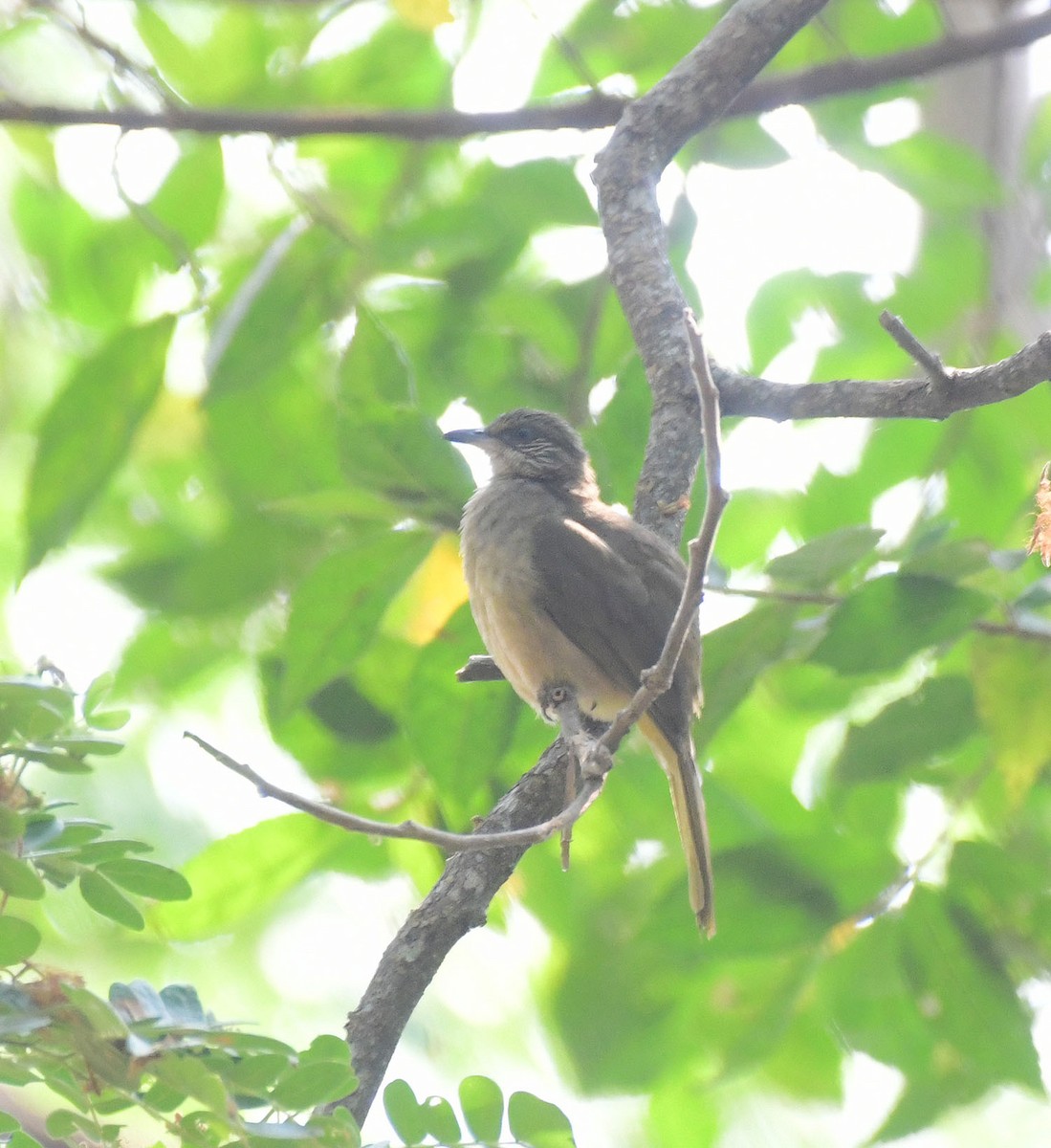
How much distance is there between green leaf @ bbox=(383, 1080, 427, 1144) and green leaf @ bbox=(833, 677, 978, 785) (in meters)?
1.85

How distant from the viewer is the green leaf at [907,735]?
3.55 meters

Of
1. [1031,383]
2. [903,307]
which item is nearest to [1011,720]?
[1031,383]

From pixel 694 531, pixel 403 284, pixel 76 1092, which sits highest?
pixel 403 284

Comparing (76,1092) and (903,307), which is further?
(903,307)

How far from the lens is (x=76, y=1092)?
1803mm

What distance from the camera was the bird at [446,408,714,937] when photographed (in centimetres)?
362

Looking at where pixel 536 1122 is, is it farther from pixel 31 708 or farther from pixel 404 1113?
pixel 31 708

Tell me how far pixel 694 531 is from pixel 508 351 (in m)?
1.36

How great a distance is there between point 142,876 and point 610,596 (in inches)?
80.0

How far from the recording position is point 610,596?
385 centimetres

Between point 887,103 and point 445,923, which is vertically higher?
point 887,103

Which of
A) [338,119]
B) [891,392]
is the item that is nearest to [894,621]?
[891,392]

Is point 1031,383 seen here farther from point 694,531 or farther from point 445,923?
point 445,923

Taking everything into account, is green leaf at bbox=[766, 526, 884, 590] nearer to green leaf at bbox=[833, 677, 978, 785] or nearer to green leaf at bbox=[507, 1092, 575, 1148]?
green leaf at bbox=[833, 677, 978, 785]
